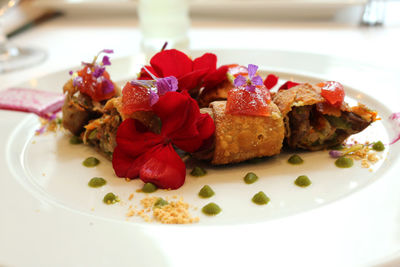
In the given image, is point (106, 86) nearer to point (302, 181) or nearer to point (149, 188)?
point (149, 188)

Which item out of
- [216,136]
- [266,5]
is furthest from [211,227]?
[266,5]

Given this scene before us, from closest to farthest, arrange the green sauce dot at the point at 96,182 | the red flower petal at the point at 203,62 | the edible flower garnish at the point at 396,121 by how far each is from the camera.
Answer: the green sauce dot at the point at 96,182, the edible flower garnish at the point at 396,121, the red flower petal at the point at 203,62

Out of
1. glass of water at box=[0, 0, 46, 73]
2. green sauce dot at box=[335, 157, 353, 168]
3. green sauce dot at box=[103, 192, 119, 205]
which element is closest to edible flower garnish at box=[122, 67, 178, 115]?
green sauce dot at box=[103, 192, 119, 205]

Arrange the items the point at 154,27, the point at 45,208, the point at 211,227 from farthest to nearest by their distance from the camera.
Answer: the point at 154,27, the point at 45,208, the point at 211,227

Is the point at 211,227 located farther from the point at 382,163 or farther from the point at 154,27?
the point at 154,27

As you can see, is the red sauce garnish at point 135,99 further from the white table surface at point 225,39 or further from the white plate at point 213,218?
the white table surface at point 225,39

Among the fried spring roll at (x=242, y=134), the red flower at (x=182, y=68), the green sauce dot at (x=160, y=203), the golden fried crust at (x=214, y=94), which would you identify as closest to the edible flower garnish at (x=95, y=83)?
the red flower at (x=182, y=68)
